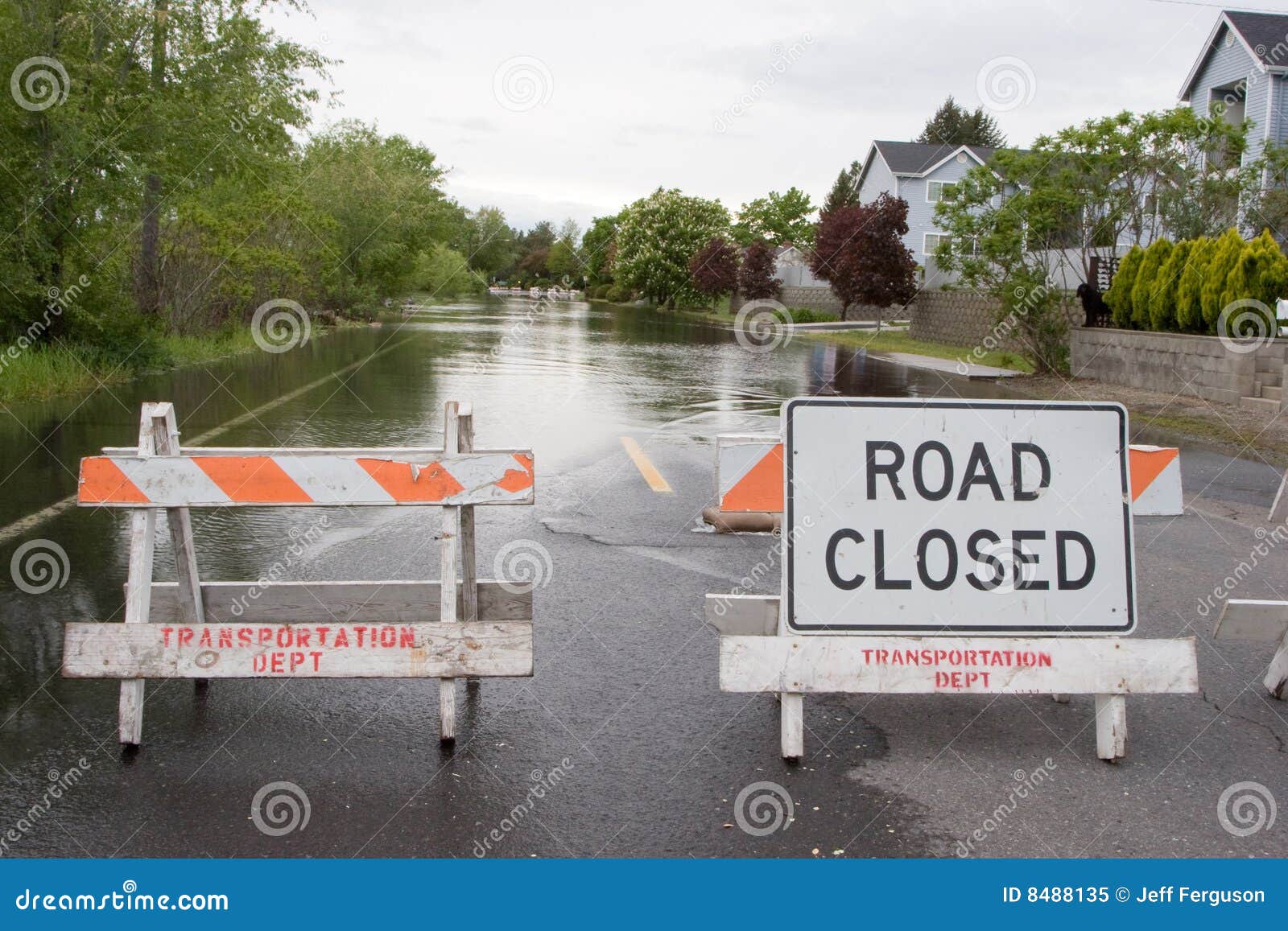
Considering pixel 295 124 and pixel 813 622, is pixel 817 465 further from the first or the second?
pixel 295 124

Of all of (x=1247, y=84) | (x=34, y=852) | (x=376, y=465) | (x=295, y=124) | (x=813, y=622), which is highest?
(x=1247, y=84)

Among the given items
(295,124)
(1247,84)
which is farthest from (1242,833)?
(1247,84)

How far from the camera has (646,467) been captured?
1122 centimetres

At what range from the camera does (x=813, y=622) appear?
183 inches

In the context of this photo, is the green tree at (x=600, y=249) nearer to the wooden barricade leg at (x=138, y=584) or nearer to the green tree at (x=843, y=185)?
the green tree at (x=843, y=185)

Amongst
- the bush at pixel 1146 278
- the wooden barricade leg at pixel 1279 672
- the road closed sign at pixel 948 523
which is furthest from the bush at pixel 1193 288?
the road closed sign at pixel 948 523

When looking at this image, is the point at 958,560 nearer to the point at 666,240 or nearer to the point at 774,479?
the point at 774,479

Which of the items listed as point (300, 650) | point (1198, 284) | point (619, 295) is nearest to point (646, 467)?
point (300, 650)

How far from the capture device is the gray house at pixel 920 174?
2437 inches

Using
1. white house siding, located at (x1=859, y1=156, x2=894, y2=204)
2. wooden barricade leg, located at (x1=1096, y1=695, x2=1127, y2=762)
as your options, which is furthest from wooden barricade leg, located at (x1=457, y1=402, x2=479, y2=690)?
white house siding, located at (x1=859, y1=156, x2=894, y2=204)

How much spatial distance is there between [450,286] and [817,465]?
88.0 metres

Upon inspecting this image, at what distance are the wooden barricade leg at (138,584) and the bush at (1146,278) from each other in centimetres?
1883

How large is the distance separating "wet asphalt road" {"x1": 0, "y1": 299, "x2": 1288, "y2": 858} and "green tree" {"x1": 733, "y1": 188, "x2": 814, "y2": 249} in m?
93.0

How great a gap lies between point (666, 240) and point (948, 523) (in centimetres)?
7418
